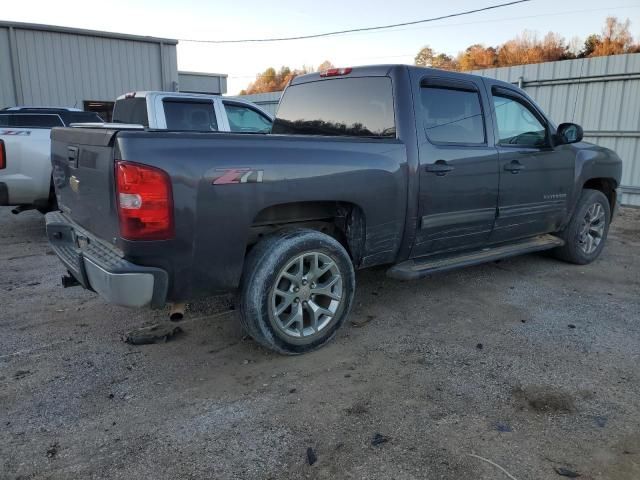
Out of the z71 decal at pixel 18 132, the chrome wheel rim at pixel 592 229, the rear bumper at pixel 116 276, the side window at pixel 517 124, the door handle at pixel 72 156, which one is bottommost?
the chrome wheel rim at pixel 592 229

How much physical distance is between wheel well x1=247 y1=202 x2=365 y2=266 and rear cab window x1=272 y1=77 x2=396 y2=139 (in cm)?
70

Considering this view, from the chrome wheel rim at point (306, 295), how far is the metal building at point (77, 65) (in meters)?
16.3

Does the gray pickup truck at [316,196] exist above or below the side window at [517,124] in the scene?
below

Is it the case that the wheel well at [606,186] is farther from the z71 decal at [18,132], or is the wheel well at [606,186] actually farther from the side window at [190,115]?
the z71 decal at [18,132]

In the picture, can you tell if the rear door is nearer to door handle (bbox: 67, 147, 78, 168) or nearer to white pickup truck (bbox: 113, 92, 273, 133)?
door handle (bbox: 67, 147, 78, 168)

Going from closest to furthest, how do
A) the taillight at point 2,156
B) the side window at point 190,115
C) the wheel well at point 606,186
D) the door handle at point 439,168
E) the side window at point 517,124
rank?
the door handle at point 439,168, the side window at point 517,124, the wheel well at point 606,186, the taillight at point 2,156, the side window at point 190,115

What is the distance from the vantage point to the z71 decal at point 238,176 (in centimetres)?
292

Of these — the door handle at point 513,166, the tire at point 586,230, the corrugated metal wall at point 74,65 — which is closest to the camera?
the door handle at point 513,166

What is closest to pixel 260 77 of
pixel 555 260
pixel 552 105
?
pixel 552 105

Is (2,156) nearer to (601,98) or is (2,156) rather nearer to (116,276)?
(116,276)

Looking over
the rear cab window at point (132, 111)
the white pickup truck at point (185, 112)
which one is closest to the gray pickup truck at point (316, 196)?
the white pickup truck at point (185, 112)

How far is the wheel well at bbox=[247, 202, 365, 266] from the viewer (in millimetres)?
3449

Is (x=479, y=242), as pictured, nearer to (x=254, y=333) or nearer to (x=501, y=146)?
(x=501, y=146)

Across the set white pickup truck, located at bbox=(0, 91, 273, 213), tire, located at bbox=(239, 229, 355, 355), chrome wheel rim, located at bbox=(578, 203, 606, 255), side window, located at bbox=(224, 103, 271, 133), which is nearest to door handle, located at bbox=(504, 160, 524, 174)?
chrome wheel rim, located at bbox=(578, 203, 606, 255)
